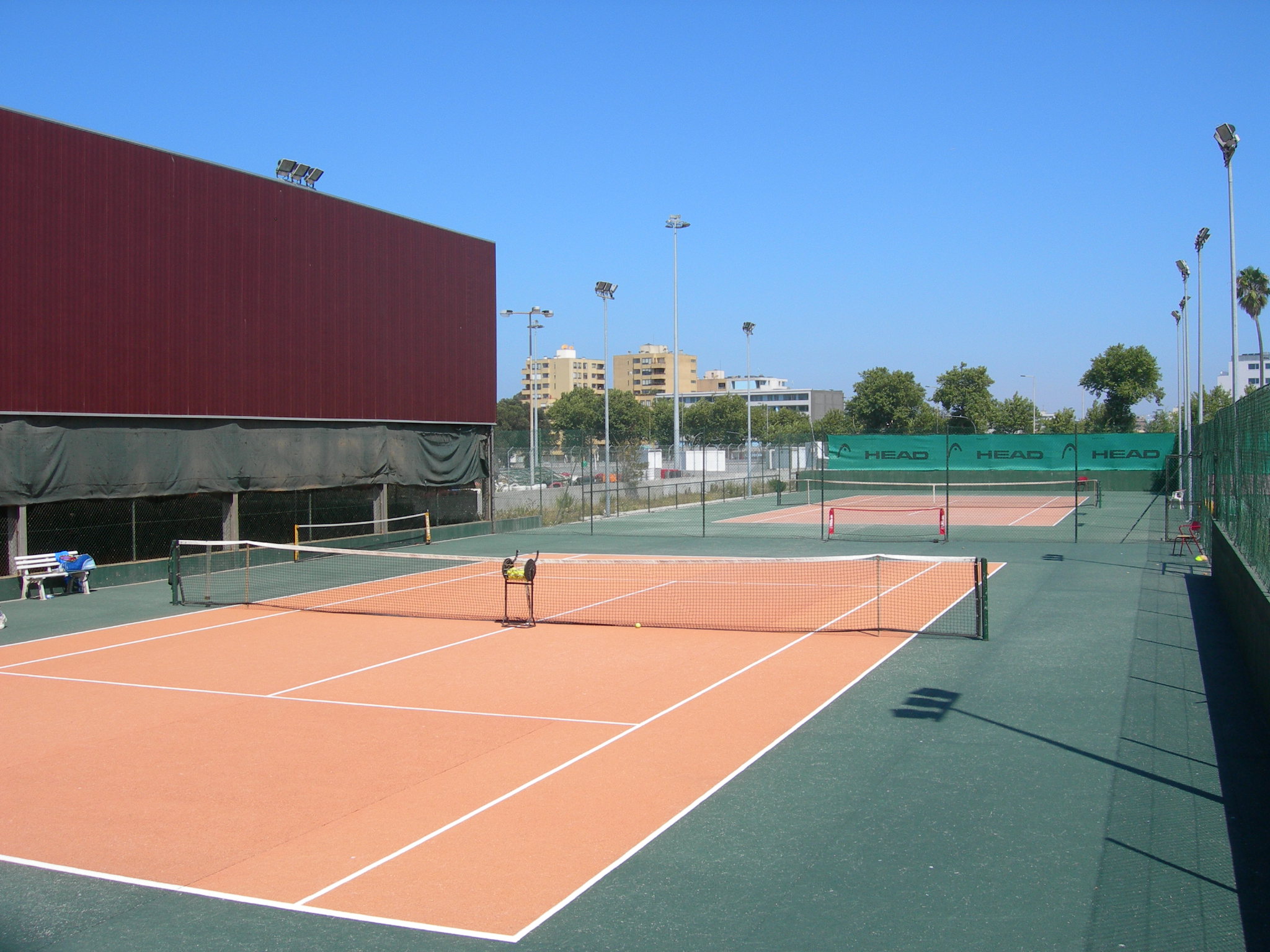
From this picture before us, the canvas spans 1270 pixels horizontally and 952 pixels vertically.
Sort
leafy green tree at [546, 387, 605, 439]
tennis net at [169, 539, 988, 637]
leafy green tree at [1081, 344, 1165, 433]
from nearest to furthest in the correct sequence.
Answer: tennis net at [169, 539, 988, 637] → leafy green tree at [1081, 344, 1165, 433] → leafy green tree at [546, 387, 605, 439]

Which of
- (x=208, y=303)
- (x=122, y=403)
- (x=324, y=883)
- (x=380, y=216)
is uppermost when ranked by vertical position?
(x=380, y=216)

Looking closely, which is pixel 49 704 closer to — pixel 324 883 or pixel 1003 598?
pixel 324 883

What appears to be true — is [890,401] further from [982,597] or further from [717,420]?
[982,597]

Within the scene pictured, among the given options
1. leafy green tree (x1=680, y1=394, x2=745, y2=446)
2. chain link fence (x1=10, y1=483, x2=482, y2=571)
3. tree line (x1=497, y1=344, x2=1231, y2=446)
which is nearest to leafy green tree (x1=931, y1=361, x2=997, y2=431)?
tree line (x1=497, y1=344, x2=1231, y2=446)

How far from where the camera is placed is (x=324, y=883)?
7.12 meters

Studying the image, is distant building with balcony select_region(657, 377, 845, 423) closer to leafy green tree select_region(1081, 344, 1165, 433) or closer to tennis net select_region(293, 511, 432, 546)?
leafy green tree select_region(1081, 344, 1165, 433)

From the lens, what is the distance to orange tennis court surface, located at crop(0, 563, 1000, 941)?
7.38 metres

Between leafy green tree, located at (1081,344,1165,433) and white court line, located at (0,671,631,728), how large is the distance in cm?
6963

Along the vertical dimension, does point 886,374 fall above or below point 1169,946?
above

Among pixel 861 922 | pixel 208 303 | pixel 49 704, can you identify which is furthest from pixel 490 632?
pixel 208 303

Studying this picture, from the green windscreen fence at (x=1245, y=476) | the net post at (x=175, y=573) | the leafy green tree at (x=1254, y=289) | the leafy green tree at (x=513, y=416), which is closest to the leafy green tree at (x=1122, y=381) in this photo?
the leafy green tree at (x=1254, y=289)

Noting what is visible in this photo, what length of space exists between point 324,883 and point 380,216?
2675 centimetres

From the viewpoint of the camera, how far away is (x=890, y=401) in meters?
93.0

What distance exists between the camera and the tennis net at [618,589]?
58.0ft
